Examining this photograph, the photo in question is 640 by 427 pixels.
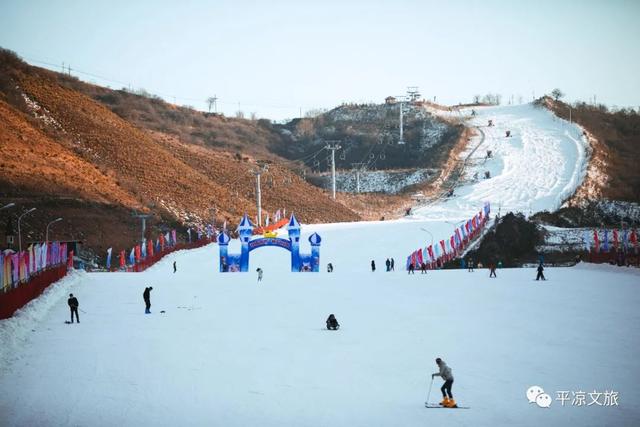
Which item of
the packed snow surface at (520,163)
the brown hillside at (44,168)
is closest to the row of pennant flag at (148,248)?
the brown hillside at (44,168)

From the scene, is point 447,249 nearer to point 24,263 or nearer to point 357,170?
point 24,263

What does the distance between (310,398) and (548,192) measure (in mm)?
83034

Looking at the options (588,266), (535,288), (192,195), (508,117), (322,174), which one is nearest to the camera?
(535,288)

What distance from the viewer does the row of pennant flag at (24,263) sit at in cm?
2917

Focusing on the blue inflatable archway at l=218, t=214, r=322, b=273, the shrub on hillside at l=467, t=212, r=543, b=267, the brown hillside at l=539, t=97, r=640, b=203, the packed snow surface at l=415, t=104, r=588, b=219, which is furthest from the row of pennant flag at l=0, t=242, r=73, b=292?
the brown hillside at l=539, t=97, r=640, b=203

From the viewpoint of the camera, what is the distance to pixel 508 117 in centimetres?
14412

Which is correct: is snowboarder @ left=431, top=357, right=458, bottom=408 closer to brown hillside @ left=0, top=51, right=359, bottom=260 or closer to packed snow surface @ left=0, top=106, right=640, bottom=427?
packed snow surface @ left=0, top=106, right=640, bottom=427

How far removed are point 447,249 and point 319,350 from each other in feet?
133

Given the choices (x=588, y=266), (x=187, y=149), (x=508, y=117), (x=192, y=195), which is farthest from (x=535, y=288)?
(x=508, y=117)

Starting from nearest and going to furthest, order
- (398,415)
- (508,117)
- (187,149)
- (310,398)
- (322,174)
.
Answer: (398,415)
(310,398)
(187,149)
(322,174)
(508,117)

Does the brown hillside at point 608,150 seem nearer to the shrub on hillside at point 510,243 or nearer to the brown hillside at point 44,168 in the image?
the shrub on hillside at point 510,243

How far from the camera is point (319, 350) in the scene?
25250 millimetres

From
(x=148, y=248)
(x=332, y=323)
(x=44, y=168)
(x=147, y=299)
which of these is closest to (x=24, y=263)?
(x=147, y=299)

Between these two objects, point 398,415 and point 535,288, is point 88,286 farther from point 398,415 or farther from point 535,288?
point 398,415
